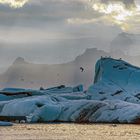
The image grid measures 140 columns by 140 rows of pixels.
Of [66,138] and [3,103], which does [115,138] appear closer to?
[66,138]

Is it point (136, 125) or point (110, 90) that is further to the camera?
point (110, 90)

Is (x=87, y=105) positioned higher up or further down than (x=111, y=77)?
further down

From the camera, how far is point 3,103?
87.2m

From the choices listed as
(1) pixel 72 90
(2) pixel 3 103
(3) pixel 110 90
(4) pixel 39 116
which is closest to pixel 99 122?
(4) pixel 39 116

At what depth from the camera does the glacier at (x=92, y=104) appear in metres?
75.0

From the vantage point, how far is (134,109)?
72750 mm

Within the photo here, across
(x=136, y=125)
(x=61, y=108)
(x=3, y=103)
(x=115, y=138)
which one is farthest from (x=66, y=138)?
(x=3, y=103)

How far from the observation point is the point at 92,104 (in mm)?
77000

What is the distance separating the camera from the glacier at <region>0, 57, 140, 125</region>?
75000 millimetres

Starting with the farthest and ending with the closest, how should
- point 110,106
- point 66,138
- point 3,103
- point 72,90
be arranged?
1. point 72,90
2. point 3,103
3. point 110,106
4. point 66,138

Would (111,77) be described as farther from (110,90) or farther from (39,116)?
(39,116)

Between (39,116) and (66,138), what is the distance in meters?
29.4

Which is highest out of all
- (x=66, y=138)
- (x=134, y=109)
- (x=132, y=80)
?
(x=132, y=80)

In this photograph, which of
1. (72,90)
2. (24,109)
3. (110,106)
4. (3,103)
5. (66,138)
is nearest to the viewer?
(66,138)
